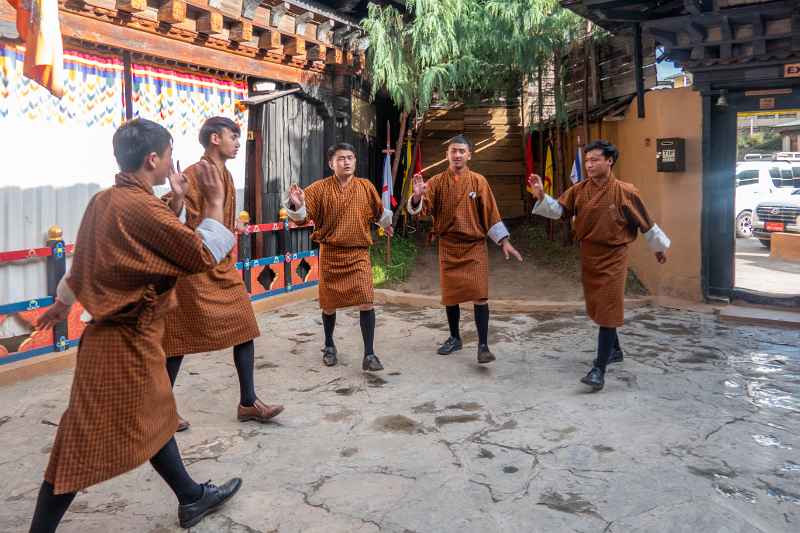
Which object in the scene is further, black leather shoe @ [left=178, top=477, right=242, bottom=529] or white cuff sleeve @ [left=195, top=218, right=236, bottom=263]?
black leather shoe @ [left=178, top=477, right=242, bottom=529]

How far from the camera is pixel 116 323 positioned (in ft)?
8.29

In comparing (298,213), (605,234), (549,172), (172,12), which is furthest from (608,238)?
(549,172)

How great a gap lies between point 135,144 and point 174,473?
135cm

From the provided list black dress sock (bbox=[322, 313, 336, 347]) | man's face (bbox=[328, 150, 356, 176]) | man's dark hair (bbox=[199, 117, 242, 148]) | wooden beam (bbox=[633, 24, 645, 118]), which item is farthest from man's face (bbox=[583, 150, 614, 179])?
wooden beam (bbox=[633, 24, 645, 118])

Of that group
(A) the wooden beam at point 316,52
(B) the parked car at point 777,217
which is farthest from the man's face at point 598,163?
(B) the parked car at point 777,217

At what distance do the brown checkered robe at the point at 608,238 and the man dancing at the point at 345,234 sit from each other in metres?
1.70

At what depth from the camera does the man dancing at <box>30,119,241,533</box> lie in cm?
244

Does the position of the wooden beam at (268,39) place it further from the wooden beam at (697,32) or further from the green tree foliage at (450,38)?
the wooden beam at (697,32)

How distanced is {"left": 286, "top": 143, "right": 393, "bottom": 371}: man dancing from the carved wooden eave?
2323mm

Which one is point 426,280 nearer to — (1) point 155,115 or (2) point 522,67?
(2) point 522,67

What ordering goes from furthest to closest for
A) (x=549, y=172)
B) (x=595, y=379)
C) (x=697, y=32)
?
(x=549, y=172), (x=697, y=32), (x=595, y=379)

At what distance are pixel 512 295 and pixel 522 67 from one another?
3.48m

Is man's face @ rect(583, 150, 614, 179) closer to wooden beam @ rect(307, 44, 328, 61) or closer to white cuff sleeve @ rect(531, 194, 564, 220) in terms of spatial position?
white cuff sleeve @ rect(531, 194, 564, 220)

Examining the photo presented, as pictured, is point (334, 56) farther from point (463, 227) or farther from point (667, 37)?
point (463, 227)
